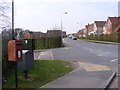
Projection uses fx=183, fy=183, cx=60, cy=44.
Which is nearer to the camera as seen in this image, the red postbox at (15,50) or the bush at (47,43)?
the red postbox at (15,50)

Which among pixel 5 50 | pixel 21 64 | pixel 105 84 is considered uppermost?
pixel 5 50

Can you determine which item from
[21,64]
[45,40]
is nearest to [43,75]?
[21,64]

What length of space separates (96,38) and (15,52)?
172ft

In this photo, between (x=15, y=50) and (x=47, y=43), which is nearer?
(x=15, y=50)

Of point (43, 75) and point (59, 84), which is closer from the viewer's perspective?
point (59, 84)

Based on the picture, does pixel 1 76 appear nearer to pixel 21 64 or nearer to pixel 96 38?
pixel 21 64

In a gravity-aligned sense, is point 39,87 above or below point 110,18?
below

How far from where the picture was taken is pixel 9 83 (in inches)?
234

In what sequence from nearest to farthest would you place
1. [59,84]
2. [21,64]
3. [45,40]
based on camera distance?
[59,84], [21,64], [45,40]

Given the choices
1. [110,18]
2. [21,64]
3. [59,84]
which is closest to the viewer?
[59,84]

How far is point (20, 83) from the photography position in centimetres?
596

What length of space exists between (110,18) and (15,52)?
222 ft

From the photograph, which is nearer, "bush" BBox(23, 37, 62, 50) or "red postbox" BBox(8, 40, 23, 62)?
"red postbox" BBox(8, 40, 23, 62)

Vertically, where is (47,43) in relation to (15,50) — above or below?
below
